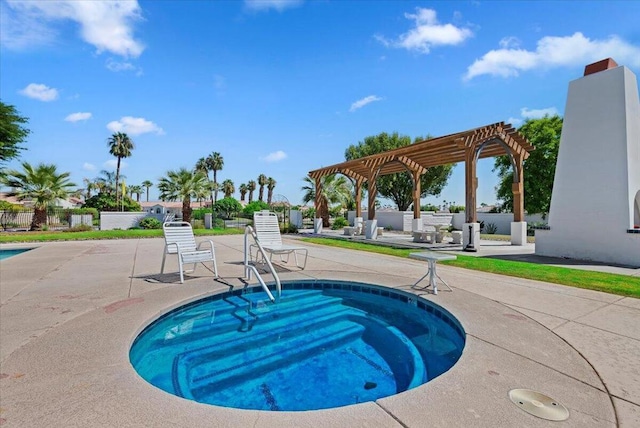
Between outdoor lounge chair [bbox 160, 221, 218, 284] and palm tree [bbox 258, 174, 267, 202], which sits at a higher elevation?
palm tree [bbox 258, 174, 267, 202]

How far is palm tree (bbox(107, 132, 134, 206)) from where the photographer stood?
44531mm

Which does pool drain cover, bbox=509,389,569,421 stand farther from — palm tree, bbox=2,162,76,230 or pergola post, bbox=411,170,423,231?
palm tree, bbox=2,162,76,230

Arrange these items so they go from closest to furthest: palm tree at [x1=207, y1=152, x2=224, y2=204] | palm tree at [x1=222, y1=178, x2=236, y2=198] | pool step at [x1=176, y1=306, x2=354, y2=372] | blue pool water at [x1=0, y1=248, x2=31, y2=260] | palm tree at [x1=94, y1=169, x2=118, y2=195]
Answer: pool step at [x1=176, y1=306, x2=354, y2=372] → blue pool water at [x1=0, y1=248, x2=31, y2=260] → palm tree at [x1=94, y1=169, x2=118, y2=195] → palm tree at [x1=207, y1=152, x2=224, y2=204] → palm tree at [x1=222, y1=178, x2=236, y2=198]

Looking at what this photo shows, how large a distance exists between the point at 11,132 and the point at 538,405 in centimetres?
2821

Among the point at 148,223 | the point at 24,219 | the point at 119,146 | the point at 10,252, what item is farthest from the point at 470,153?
the point at 119,146

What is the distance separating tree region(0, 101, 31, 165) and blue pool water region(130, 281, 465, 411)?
78.4 ft

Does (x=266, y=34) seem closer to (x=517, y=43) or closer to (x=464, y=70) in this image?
(x=464, y=70)

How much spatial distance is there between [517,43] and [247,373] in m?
11.6

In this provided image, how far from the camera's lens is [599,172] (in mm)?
9086

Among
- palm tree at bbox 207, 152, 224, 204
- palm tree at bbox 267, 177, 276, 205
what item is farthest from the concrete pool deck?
palm tree at bbox 267, 177, 276, 205

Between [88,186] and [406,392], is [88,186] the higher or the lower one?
the higher one

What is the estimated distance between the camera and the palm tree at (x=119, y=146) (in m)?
44.5

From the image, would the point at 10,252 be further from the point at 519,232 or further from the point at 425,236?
the point at 519,232

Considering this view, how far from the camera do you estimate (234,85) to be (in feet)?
46.0
